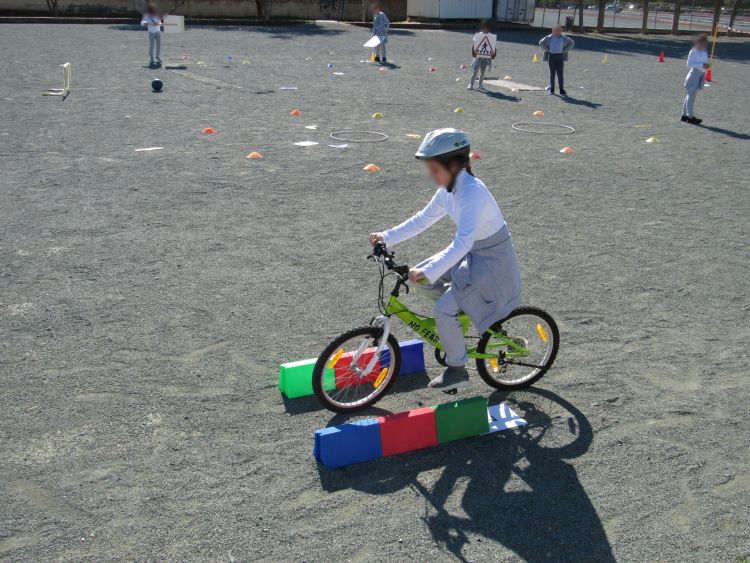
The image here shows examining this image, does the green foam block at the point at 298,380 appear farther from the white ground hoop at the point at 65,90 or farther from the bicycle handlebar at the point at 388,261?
the white ground hoop at the point at 65,90

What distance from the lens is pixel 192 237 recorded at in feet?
25.9

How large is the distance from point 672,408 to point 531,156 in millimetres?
8065

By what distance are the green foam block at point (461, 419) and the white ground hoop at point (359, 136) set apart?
29.8 feet

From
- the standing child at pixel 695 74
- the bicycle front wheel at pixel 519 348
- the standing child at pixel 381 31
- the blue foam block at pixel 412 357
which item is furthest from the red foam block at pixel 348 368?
the standing child at pixel 381 31

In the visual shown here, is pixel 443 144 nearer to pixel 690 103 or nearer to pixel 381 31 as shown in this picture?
pixel 690 103

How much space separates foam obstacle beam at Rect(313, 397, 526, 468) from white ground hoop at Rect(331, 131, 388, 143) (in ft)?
29.7

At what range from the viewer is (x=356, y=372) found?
4805 millimetres

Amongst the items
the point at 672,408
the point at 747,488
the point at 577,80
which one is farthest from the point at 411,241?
the point at 577,80

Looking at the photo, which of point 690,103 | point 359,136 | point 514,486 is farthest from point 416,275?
point 690,103

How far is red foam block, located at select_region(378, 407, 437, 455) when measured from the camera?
436 cm

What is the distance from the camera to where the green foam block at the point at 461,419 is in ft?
14.7

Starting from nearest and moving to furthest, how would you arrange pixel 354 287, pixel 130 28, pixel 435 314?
pixel 435 314 < pixel 354 287 < pixel 130 28

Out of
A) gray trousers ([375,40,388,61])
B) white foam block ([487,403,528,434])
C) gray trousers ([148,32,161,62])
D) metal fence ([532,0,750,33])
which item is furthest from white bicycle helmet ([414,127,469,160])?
metal fence ([532,0,750,33])

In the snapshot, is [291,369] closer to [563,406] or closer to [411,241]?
[563,406]
